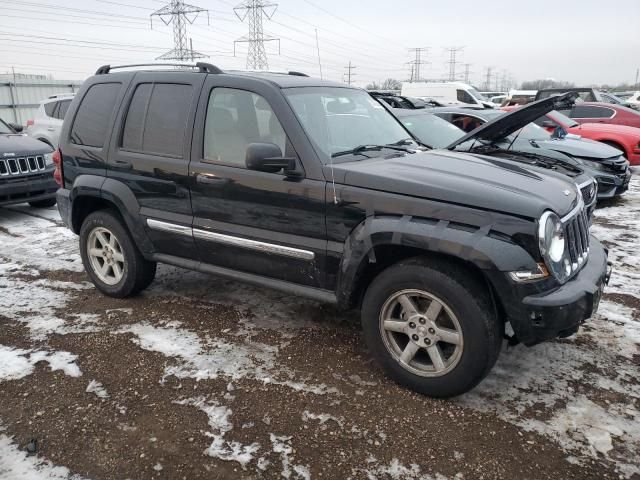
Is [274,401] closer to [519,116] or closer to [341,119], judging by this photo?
[341,119]

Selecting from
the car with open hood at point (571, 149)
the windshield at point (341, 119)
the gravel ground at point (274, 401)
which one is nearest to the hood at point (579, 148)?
the car with open hood at point (571, 149)

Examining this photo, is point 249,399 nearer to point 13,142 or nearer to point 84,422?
point 84,422

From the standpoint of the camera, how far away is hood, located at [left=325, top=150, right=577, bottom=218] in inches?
114

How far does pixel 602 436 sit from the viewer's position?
9.29 feet

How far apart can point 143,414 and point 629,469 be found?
2.65 meters

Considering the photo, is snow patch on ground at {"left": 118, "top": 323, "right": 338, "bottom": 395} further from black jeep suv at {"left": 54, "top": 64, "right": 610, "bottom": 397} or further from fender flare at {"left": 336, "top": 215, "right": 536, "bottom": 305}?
fender flare at {"left": 336, "top": 215, "right": 536, "bottom": 305}

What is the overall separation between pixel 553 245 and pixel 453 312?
26.3 inches

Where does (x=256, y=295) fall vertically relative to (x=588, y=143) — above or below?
below

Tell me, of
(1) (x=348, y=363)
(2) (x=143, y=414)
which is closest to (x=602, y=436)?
(1) (x=348, y=363)

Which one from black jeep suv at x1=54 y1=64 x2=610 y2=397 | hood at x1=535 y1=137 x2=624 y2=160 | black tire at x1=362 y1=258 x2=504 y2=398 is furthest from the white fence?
black tire at x1=362 y1=258 x2=504 y2=398

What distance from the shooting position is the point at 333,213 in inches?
131

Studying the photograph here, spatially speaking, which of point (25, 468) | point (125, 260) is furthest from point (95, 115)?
point (25, 468)

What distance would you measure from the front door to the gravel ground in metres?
0.67

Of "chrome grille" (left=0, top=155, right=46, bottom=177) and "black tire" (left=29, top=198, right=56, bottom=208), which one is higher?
"chrome grille" (left=0, top=155, right=46, bottom=177)
